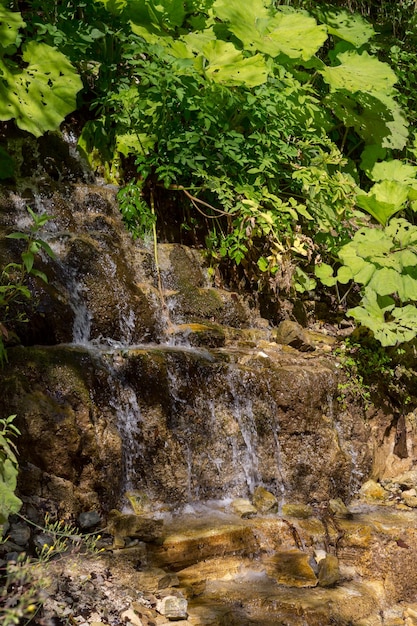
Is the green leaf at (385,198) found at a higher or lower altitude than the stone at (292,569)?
higher

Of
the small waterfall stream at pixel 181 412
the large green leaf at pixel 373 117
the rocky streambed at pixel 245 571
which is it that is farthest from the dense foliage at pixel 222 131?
the rocky streambed at pixel 245 571

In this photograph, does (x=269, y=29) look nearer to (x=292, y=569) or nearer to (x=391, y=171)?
(x=391, y=171)

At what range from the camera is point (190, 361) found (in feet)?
14.0

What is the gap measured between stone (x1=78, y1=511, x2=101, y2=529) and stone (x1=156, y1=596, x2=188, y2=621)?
0.61 meters

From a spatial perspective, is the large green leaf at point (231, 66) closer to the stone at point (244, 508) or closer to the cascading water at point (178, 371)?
the cascading water at point (178, 371)

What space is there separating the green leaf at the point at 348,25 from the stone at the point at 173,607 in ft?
18.5

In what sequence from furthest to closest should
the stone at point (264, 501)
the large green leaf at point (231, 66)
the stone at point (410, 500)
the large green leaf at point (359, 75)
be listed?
the large green leaf at point (359, 75) → the large green leaf at point (231, 66) → the stone at point (410, 500) → the stone at point (264, 501)

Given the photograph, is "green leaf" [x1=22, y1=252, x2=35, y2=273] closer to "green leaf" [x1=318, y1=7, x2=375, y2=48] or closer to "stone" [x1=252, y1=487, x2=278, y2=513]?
"stone" [x1=252, y1=487, x2=278, y2=513]

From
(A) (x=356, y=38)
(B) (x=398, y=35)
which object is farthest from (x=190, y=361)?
(B) (x=398, y=35)

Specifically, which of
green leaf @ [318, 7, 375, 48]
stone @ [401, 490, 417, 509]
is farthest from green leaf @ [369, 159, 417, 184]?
stone @ [401, 490, 417, 509]

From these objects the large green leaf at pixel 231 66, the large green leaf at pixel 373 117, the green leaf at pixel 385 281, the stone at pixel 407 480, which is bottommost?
the stone at pixel 407 480

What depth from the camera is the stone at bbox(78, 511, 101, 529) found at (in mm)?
3389

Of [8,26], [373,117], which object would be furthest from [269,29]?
[8,26]

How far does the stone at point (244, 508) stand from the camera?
3.86 m
